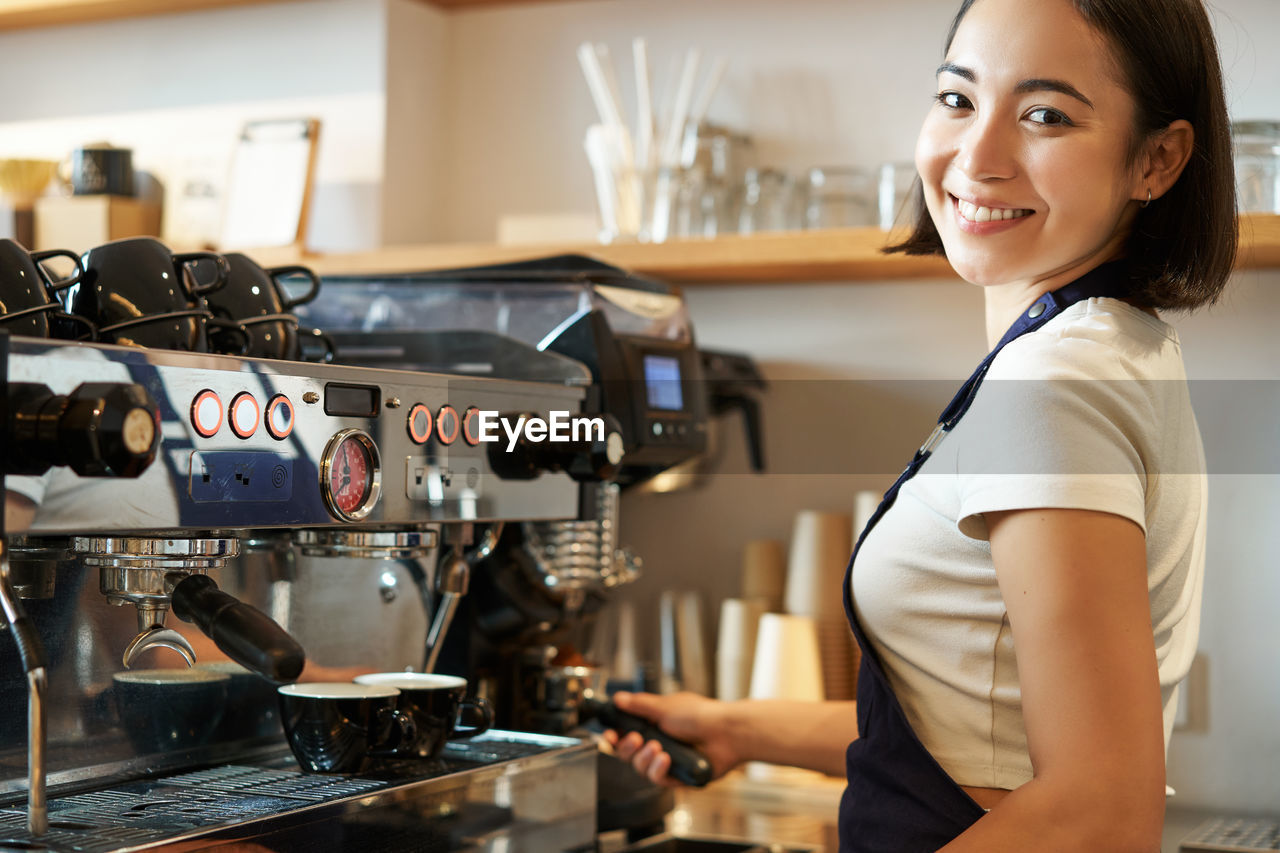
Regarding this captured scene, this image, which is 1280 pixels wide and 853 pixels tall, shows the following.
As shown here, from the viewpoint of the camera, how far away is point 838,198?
172 centimetres

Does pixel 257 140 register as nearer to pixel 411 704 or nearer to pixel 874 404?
pixel 874 404

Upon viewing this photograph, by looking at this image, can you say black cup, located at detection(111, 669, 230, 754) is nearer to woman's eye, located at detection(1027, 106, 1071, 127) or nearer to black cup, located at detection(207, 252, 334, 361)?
black cup, located at detection(207, 252, 334, 361)

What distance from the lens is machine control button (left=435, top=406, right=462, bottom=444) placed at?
3.14 ft

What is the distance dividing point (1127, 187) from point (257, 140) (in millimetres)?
1449

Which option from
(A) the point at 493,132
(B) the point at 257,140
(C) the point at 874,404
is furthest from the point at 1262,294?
(B) the point at 257,140

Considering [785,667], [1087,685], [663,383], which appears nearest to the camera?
[1087,685]

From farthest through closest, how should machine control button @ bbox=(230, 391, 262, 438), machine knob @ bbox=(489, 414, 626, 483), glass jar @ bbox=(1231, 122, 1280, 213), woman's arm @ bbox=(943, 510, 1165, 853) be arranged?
glass jar @ bbox=(1231, 122, 1280, 213) → machine knob @ bbox=(489, 414, 626, 483) → machine control button @ bbox=(230, 391, 262, 438) → woman's arm @ bbox=(943, 510, 1165, 853)

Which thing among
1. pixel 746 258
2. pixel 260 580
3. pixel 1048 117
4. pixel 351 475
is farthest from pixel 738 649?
pixel 1048 117

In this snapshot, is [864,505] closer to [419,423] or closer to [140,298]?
[419,423]

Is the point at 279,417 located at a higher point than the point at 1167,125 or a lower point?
lower

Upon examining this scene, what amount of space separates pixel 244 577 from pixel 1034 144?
62cm

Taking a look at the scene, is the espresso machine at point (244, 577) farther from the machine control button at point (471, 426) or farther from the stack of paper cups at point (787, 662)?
the stack of paper cups at point (787, 662)

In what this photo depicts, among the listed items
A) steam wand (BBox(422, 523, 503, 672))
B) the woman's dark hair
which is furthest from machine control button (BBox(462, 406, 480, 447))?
the woman's dark hair

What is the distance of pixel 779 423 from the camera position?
6.09 feet
